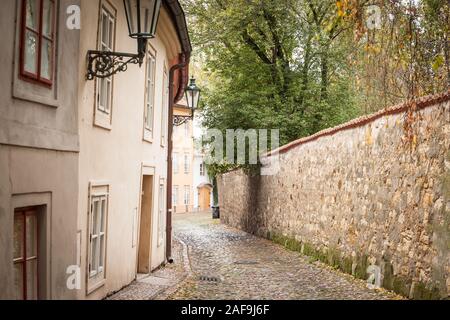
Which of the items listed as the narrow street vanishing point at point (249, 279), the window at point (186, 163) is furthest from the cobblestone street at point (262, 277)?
the window at point (186, 163)

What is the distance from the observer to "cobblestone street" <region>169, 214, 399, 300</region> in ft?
30.2

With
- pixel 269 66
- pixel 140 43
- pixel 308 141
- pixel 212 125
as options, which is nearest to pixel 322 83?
pixel 269 66

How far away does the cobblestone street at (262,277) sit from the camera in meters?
9.20

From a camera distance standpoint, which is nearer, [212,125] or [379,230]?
[379,230]

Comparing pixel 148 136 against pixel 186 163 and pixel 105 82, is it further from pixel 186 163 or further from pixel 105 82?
pixel 186 163

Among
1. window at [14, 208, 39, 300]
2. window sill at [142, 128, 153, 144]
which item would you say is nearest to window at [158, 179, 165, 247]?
window sill at [142, 128, 153, 144]

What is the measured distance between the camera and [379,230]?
384 inches

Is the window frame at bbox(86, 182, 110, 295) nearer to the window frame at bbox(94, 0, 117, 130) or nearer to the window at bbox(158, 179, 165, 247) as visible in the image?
the window frame at bbox(94, 0, 117, 130)

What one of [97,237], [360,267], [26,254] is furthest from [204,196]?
[26,254]

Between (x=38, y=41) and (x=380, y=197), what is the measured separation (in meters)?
6.45

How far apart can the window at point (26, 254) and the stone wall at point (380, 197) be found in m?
4.59

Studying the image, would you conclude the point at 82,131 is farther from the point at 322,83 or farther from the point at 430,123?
the point at 322,83

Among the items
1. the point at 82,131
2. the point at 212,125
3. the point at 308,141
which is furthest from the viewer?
the point at 212,125

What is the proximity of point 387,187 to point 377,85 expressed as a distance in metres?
2.41
